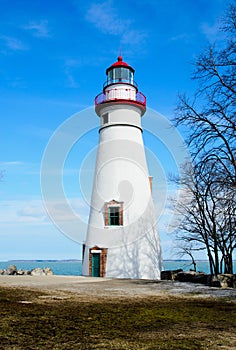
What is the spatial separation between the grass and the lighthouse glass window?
1102 cm

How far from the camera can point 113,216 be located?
20875mm

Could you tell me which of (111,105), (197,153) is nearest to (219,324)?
(197,153)

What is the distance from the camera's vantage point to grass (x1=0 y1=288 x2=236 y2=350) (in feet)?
16.5

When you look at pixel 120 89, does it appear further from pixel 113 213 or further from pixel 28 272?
pixel 28 272

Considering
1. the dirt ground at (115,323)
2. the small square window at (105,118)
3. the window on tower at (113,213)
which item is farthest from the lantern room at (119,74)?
the dirt ground at (115,323)

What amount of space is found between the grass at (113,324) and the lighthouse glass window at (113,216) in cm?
1102

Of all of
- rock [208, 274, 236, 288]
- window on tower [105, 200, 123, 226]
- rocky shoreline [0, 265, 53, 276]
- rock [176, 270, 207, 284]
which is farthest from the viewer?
rocky shoreline [0, 265, 53, 276]

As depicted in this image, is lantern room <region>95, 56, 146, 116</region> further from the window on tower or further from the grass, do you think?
the grass

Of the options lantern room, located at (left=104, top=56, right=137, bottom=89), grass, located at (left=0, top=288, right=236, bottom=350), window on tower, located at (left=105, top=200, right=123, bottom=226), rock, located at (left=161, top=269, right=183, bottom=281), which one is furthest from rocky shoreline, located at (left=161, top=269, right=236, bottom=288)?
lantern room, located at (left=104, top=56, right=137, bottom=89)

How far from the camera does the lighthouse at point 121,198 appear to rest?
2016 cm

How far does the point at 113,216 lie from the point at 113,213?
0.18 m

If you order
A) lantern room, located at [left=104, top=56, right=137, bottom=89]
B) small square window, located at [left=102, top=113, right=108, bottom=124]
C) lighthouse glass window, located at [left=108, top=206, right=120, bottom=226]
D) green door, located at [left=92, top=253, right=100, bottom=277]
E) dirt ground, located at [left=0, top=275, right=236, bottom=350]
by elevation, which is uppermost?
lantern room, located at [left=104, top=56, right=137, bottom=89]

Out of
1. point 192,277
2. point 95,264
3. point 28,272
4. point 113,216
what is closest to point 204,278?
point 192,277

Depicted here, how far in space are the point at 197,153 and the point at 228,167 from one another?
130cm
